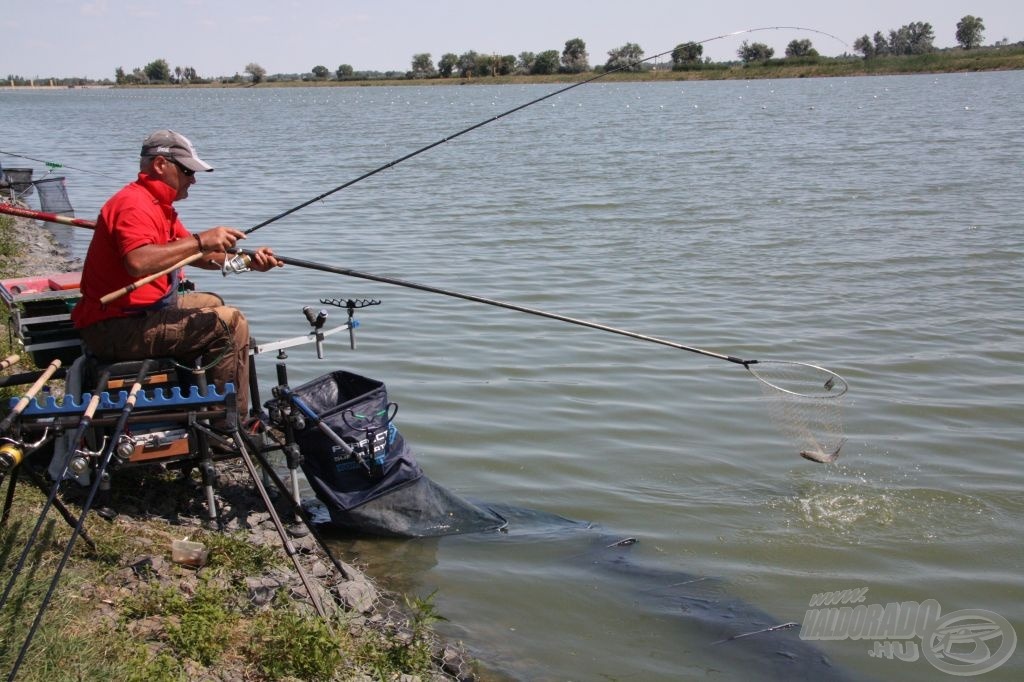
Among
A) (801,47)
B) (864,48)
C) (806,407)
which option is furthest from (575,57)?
(806,407)

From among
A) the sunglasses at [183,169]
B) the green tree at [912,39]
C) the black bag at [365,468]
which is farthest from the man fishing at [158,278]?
the green tree at [912,39]

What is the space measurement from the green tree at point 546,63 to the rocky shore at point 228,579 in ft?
348

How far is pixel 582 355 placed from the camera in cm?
876

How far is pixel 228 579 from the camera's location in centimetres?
418

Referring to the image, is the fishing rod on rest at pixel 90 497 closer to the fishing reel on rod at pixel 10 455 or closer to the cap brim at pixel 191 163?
the fishing reel on rod at pixel 10 455

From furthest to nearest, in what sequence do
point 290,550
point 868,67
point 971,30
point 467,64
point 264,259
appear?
point 467,64 < point 971,30 < point 868,67 < point 264,259 < point 290,550

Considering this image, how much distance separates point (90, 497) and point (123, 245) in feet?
4.54

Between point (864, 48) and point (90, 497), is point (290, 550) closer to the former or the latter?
point (90, 497)

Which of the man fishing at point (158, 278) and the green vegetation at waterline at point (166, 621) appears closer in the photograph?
the green vegetation at waterline at point (166, 621)

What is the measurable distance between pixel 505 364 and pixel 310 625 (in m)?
4.88

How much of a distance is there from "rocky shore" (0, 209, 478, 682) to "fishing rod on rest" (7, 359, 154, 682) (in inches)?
11.1

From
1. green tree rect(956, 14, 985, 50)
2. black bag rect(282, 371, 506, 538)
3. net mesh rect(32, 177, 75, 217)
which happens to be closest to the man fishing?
black bag rect(282, 371, 506, 538)

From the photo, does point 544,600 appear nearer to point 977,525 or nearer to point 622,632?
point 622,632

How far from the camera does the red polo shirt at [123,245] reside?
4.48 m
